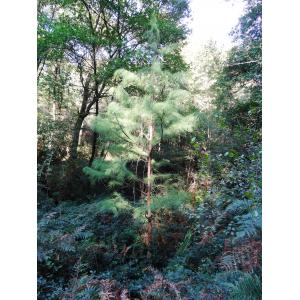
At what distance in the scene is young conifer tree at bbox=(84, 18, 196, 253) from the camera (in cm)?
267

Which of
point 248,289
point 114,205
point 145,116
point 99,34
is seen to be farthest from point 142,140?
point 248,289

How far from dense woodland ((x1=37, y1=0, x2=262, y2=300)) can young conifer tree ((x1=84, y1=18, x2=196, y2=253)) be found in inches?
0.4

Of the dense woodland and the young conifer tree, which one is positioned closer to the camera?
the dense woodland

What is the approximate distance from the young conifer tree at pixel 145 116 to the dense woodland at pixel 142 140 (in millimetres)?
11

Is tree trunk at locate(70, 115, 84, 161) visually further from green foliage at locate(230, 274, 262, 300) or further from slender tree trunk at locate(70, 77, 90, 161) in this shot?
green foliage at locate(230, 274, 262, 300)

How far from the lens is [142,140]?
2.85 m

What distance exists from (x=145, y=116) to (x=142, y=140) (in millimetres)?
286

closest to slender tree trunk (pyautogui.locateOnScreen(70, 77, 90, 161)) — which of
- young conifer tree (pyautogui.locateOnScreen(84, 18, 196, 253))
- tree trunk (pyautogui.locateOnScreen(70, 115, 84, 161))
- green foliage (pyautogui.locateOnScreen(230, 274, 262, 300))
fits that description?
tree trunk (pyautogui.locateOnScreen(70, 115, 84, 161))

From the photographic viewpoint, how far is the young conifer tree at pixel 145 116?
105 inches

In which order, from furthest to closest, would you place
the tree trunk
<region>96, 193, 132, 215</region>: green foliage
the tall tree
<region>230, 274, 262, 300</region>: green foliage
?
the tree trunk < the tall tree < <region>96, 193, 132, 215</region>: green foliage < <region>230, 274, 262, 300</region>: green foliage

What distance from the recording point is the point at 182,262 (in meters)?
2.56
